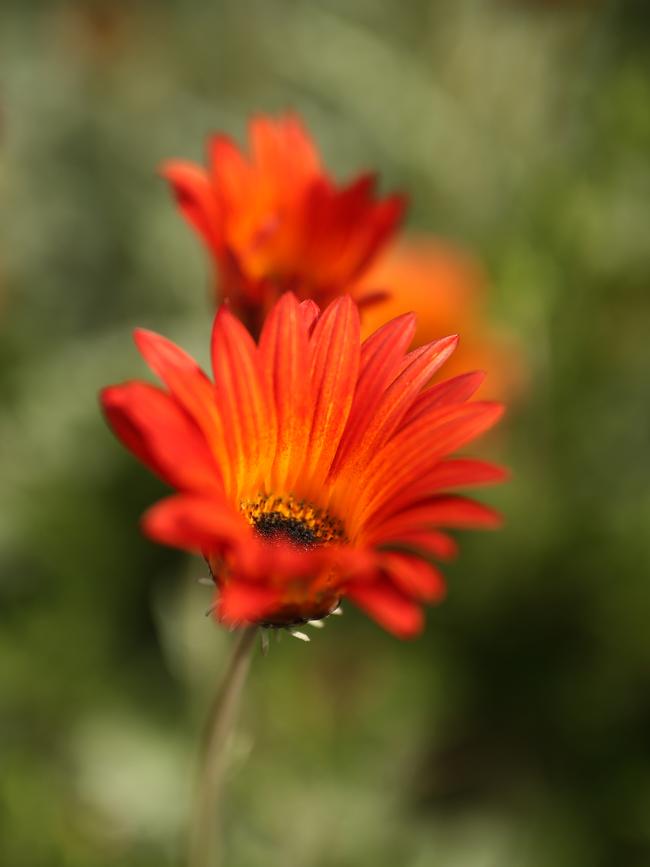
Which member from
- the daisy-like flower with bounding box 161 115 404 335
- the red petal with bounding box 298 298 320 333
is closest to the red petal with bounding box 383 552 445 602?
the red petal with bounding box 298 298 320 333

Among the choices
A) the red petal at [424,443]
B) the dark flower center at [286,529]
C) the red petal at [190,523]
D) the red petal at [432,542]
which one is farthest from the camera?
the dark flower center at [286,529]

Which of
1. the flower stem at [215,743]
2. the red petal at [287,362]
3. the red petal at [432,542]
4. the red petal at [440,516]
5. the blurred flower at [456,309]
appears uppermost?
the blurred flower at [456,309]

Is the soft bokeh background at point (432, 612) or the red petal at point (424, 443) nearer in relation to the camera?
the red petal at point (424, 443)

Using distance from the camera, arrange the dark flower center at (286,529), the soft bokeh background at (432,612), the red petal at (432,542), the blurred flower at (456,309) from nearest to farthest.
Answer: the red petal at (432,542) → the dark flower center at (286,529) → the soft bokeh background at (432,612) → the blurred flower at (456,309)

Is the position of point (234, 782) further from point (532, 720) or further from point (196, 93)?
point (196, 93)

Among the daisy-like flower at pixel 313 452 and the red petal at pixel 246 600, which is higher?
the daisy-like flower at pixel 313 452

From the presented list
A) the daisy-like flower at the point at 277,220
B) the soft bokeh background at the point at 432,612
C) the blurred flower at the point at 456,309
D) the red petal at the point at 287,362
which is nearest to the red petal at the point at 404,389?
the red petal at the point at 287,362

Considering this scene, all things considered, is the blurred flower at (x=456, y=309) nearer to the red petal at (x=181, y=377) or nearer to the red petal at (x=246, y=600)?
the red petal at (x=181, y=377)
